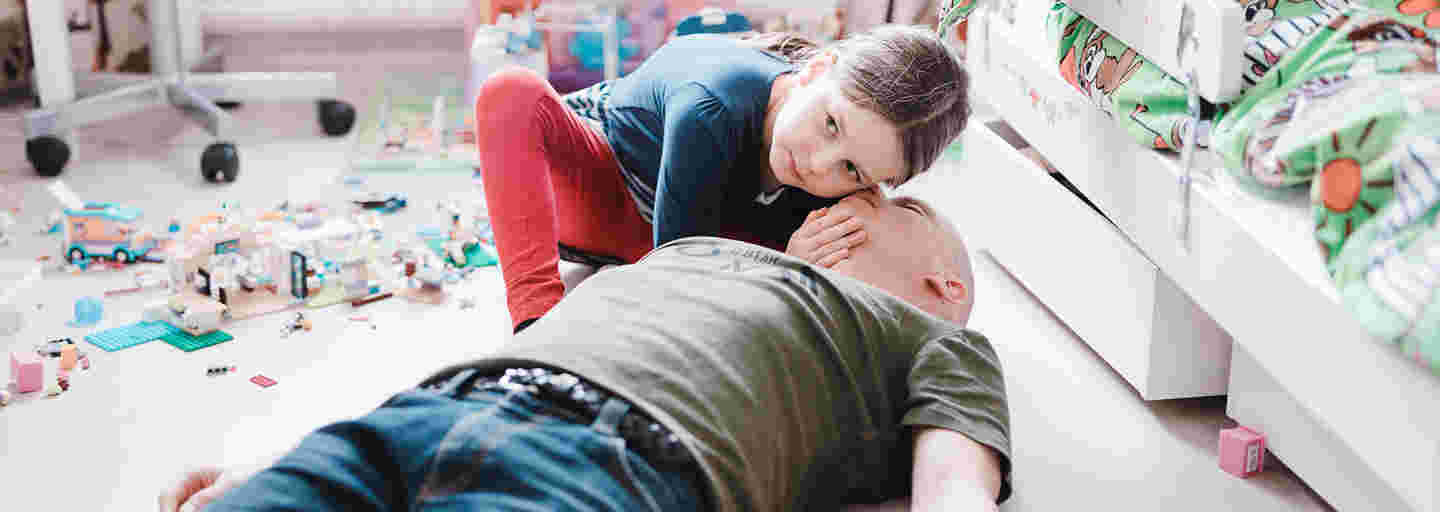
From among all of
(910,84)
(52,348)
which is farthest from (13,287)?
(910,84)

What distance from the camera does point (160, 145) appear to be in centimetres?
255

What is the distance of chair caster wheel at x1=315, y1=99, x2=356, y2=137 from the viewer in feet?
8.52

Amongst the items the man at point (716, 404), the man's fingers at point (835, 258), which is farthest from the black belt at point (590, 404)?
the man's fingers at point (835, 258)

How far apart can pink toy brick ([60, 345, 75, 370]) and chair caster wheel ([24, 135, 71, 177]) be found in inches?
32.0

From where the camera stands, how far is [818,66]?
5.05 feet

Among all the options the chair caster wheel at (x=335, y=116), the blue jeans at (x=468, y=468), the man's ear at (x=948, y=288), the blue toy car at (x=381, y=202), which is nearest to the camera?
the blue jeans at (x=468, y=468)

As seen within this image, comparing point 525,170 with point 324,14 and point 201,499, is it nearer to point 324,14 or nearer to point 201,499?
point 201,499

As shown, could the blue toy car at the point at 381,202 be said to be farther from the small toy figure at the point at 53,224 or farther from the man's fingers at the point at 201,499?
the man's fingers at the point at 201,499

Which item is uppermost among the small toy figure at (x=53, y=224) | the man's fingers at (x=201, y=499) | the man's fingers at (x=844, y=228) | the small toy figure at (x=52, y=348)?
the man's fingers at (x=844, y=228)

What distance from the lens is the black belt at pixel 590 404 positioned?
1.04 metres

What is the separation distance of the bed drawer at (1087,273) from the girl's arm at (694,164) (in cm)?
46

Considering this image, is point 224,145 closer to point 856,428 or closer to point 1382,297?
point 856,428

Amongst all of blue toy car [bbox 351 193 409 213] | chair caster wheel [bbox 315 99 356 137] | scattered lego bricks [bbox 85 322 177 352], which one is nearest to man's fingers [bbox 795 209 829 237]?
scattered lego bricks [bbox 85 322 177 352]

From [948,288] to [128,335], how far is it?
3.45 feet
